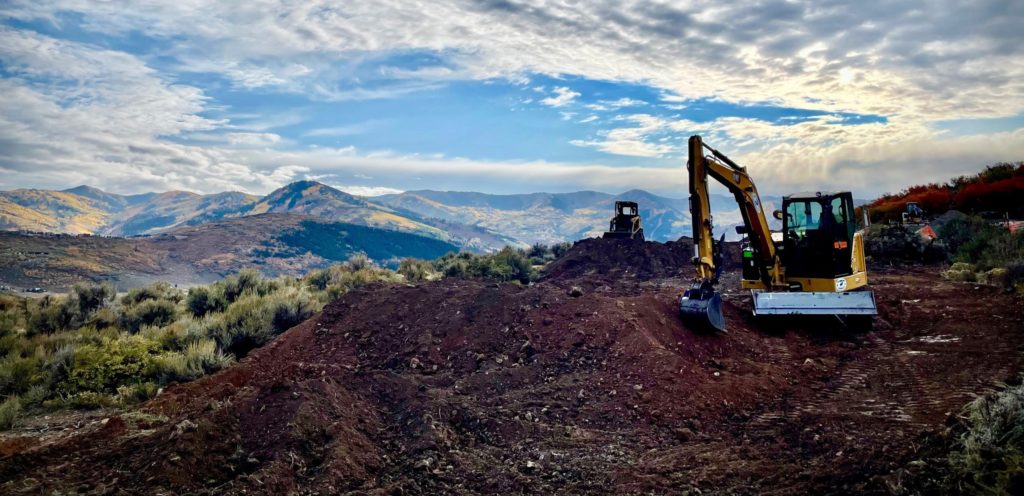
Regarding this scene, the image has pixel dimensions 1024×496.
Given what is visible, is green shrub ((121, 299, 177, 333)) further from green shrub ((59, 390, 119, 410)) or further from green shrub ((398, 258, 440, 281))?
green shrub ((398, 258, 440, 281))

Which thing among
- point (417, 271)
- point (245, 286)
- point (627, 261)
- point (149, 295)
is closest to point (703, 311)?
point (245, 286)

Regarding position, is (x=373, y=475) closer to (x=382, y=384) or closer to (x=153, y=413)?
(x=382, y=384)

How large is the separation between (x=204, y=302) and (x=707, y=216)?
43.5ft

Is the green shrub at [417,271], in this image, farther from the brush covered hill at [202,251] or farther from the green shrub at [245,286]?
the brush covered hill at [202,251]

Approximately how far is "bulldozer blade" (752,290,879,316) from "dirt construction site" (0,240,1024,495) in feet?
1.79

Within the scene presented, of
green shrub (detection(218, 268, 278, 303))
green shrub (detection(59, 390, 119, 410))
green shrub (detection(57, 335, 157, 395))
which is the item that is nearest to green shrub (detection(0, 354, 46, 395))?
green shrub (detection(57, 335, 157, 395))

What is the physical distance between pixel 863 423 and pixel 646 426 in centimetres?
242

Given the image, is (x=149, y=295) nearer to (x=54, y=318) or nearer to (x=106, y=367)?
(x=54, y=318)

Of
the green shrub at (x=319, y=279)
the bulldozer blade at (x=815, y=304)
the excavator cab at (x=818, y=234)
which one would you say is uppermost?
the excavator cab at (x=818, y=234)

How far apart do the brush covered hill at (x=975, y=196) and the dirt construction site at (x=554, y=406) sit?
1604 cm

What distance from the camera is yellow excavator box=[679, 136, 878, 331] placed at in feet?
37.7

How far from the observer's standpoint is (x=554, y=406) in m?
8.22

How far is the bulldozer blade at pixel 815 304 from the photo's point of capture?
11.7m

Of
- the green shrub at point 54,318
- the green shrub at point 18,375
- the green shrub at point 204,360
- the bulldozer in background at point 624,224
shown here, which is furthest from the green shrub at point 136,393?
the bulldozer in background at point 624,224
